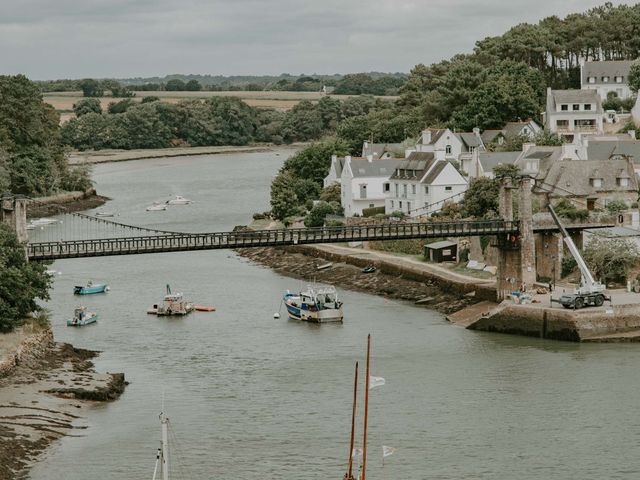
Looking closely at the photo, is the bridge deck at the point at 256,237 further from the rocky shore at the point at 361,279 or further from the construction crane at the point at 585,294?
the construction crane at the point at 585,294

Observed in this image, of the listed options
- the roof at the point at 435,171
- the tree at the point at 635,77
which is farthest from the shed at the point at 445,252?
the tree at the point at 635,77

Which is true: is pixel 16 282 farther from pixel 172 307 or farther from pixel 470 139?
pixel 470 139

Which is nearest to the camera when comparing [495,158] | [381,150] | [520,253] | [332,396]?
[332,396]

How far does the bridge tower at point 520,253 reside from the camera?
61.3 metres

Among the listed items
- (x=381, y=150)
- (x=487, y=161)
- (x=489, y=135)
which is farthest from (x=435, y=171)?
(x=381, y=150)

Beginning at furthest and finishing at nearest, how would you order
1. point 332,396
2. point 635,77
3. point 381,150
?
point 635,77
point 381,150
point 332,396

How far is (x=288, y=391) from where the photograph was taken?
1820 inches

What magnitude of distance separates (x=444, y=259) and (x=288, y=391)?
2574 cm

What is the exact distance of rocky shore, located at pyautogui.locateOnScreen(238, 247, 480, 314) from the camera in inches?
2495

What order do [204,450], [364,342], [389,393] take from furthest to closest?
[364,342] < [389,393] < [204,450]

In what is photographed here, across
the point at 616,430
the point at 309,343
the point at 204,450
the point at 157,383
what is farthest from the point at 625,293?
the point at 204,450

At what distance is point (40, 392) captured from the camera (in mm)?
44156

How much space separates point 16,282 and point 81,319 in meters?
9.19

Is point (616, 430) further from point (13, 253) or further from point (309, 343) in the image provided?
point (13, 253)
